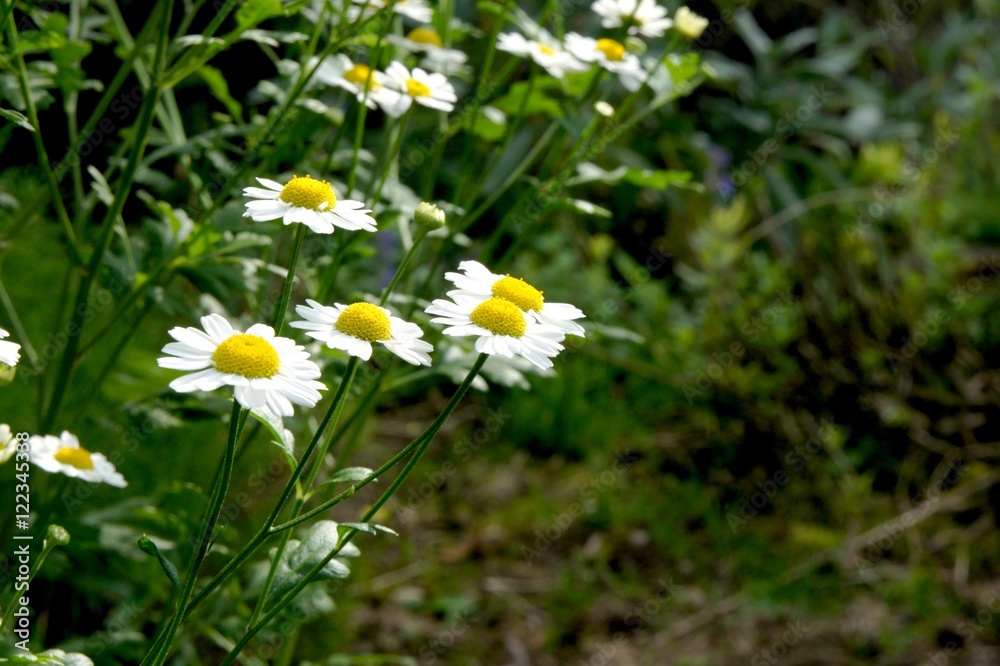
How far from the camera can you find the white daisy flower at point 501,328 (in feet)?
2.85

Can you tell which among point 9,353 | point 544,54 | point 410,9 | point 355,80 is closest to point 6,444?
point 9,353

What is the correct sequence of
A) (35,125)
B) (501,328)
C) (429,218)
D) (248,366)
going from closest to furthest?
(248,366) < (501,328) < (429,218) < (35,125)

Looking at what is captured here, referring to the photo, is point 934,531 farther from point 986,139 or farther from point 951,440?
point 986,139

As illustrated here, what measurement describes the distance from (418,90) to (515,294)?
43cm

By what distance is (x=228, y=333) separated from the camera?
841mm

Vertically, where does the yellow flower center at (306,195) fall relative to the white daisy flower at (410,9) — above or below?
below

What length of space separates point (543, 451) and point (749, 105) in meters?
1.68

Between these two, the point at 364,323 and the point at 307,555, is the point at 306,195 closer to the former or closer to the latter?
the point at 364,323

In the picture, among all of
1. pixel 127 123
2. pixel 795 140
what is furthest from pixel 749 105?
pixel 127 123

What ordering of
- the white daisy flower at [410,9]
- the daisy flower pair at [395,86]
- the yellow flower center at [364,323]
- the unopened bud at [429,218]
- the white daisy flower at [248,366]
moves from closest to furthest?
the white daisy flower at [248,366] → the yellow flower center at [364,323] → the unopened bud at [429,218] → the daisy flower pair at [395,86] → the white daisy flower at [410,9]

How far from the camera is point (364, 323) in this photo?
867 millimetres

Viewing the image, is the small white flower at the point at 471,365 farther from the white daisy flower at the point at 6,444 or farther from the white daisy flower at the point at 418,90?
the white daisy flower at the point at 6,444

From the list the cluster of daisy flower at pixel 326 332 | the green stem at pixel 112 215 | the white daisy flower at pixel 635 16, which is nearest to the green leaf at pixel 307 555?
the cluster of daisy flower at pixel 326 332

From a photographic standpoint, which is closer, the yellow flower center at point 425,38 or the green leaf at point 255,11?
the green leaf at point 255,11
